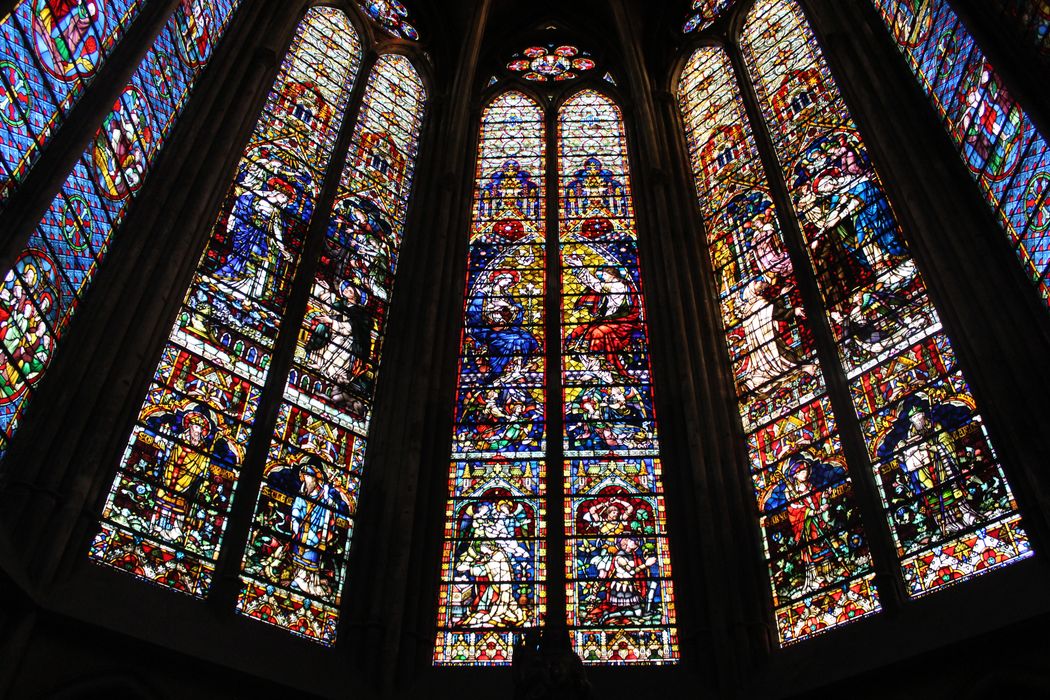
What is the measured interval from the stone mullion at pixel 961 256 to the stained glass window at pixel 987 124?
12 cm

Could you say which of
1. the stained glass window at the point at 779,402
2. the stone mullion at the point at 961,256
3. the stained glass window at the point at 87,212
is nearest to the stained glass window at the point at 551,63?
the stained glass window at the point at 779,402

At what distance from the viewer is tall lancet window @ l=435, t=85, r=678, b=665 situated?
9203 millimetres

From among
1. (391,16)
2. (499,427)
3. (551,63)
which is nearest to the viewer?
(499,427)

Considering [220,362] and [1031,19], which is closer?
[1031,19]

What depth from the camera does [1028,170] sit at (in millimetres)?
8234

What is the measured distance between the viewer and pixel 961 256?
861 cm

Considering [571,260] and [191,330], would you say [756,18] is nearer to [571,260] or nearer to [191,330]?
[571,260]

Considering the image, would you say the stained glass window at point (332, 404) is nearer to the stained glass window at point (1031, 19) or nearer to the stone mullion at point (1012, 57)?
the stone mullion at point (1012, 57)

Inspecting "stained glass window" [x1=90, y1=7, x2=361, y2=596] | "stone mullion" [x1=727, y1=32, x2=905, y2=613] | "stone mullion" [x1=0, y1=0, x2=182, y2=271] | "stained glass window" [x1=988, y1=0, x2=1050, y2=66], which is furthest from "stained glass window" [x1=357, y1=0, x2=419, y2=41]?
"stained glass window" [x1=988, y1=0, x2=1050, y2=66]

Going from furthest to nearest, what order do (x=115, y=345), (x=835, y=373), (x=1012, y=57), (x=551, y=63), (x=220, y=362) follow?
(x=551, y=63)
(x=835, y=373)
(x=220, y=362)
(x=1012, y=57)
(x=115, y=345)

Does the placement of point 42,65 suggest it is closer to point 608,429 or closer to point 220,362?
point 220,362

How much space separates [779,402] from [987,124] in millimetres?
3132

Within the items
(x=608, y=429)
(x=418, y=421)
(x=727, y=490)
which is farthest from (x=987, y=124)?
→ (x=418, y=421)

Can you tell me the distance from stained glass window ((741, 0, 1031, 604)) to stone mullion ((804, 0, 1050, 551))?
0.99 feet
